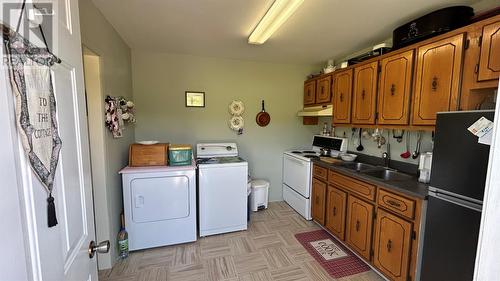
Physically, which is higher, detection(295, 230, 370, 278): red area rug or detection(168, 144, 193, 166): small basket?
detection(168, 144, 193, 166): small basket

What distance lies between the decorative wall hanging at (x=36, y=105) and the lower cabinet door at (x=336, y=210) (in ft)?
8.38

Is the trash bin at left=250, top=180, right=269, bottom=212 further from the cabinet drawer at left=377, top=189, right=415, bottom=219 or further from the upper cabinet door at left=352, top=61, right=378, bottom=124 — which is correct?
the cabinet drawer at left=377, top=189, right=415, bottom=219

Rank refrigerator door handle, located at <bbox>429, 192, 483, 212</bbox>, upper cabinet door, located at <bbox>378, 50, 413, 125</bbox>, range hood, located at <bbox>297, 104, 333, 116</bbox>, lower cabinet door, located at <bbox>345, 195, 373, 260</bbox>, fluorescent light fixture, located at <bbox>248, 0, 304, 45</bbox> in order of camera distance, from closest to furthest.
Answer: refrigerator door handle, located at <bbox>429, 192, 483, 212</bbox>
fluorescent light fixture, located at <bbox>248, 0, 304, 45</bbox>
upper cabinet door, located at <bbox>378, 50, 413, 125</bbox>
lower cabinet door, located at <bbox>345, 195, 373, 260</bbox>
range hood, located at <bbox>297, 104, 333, 116</bbox>

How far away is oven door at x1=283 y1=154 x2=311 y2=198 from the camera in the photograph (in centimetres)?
313

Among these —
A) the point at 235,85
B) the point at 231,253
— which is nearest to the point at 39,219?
the point at 231,253

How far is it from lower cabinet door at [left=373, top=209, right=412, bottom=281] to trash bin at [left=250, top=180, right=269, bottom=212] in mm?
1736

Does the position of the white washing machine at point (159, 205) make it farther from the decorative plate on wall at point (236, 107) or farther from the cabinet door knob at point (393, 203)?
the cabinet door knob at point (393, 203)

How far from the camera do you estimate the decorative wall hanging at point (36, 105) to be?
0.49 m

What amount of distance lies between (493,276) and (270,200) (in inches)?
130

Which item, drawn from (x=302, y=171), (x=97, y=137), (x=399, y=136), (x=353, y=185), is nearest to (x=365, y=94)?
(x=399, y=136)

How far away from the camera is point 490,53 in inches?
56.4

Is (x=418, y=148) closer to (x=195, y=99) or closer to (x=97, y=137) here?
(x=195, y=99)

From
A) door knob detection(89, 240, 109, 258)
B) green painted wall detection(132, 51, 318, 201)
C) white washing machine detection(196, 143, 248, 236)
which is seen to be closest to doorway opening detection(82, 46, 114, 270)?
white washing machine detection(196, 143, 248, 236)

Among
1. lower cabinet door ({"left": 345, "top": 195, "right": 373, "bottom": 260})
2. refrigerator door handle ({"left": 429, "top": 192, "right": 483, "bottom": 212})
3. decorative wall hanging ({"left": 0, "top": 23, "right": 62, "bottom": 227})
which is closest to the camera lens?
decorative wall hanging ({"left": 0, "top": 23, "right": 62, "bottom": 227})
